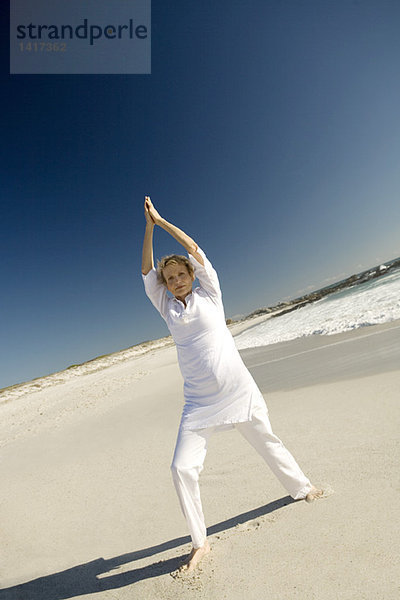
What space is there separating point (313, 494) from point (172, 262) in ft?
6.91

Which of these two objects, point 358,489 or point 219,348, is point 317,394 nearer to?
point 358,489

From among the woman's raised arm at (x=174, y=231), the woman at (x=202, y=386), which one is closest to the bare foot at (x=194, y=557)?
the woman at (x=202, y=386)

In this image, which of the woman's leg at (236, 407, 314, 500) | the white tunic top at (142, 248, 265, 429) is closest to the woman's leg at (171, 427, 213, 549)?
the white tunic top at (142, 248, 265, 429)

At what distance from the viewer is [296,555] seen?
2.31 metres

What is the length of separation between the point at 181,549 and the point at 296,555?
2.90 ft

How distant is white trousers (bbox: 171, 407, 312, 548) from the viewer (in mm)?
2393

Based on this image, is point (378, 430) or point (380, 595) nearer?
point (380, 595)

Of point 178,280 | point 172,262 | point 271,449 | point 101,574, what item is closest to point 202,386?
point 271,449

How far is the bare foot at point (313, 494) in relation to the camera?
9.32 ft

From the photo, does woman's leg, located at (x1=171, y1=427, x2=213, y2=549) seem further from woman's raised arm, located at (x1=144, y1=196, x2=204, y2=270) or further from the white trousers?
woman's raised arm, located at (x1=144, y1=196, x2=204, y2=270)

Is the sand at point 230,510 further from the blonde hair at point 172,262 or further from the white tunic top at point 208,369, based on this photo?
the blonde hair at point 172,262

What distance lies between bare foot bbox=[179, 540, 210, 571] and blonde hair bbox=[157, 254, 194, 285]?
189 centimetres

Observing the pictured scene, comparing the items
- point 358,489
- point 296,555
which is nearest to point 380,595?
point 296,555

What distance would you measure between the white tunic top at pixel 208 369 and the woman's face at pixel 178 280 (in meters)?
0.08
